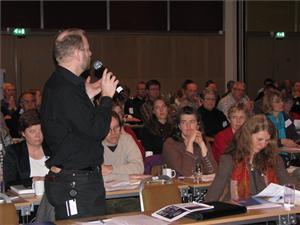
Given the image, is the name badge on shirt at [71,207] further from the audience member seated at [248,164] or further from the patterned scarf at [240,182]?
the patterned scarf at [240,182]

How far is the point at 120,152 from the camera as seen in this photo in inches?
199

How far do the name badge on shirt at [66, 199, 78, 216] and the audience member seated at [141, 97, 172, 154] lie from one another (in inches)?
131

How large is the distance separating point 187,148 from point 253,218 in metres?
2.09

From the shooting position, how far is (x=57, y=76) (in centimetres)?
320

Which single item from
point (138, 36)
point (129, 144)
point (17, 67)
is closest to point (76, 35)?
point (129, 144)

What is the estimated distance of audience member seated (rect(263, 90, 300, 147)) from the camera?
24.3 ft

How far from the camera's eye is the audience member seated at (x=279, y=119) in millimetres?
7410

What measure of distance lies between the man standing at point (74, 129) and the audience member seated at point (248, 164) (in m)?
1.05

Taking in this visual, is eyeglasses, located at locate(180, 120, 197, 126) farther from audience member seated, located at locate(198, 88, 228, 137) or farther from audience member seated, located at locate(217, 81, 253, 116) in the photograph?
audience member seated, located at locate(217, 81, 253, 116)

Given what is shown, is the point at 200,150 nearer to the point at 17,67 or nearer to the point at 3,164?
the point at 3,164

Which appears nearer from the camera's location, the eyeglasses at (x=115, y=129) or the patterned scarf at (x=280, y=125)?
the eyeglasses at (x=115, y=129)

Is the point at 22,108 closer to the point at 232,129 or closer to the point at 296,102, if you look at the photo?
the point at 232,129

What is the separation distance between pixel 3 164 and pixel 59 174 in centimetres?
159

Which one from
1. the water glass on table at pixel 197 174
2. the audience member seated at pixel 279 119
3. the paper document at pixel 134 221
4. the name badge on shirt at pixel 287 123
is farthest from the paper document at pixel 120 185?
the name badge on shirt at pixel 287 123
